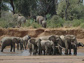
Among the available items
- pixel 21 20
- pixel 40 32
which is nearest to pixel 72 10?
pixel 21 20

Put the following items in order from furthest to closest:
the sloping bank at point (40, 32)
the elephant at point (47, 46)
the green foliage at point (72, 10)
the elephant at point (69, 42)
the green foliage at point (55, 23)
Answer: the green foliage at point (72, 10) → the green foliage at point (55, 23) → the sloping bank at point (40, 32) → the elephant at point (69, 42) → the elephant at point (47, 46)

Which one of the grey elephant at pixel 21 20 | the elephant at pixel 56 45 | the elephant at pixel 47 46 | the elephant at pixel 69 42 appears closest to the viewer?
the elephant at pixel 47 46

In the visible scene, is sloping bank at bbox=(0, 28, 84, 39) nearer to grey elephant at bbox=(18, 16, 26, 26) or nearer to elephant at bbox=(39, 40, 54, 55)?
grey elephant at bbox=(18, 16, 26, 26)

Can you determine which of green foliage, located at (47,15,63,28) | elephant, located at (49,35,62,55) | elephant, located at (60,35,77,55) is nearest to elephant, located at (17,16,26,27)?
green foliage, located at (47,15,63,28)

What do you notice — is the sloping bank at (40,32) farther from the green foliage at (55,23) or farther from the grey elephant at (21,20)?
the grey elephant at (21,20)

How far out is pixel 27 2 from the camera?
4581cm

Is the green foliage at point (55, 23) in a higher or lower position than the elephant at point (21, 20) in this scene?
lower

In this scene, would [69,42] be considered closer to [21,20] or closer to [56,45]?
[56,45]

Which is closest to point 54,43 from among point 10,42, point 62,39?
point 62,39

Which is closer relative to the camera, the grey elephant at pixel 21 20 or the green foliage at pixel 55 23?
the green foliage at pixel 55 23

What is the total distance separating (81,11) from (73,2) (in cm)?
237

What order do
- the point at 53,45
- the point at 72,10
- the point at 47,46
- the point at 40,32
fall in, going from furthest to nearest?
1. the point at 72,10
2. the point at 40,32
3. the point at 47,46
4. the point at 53,45

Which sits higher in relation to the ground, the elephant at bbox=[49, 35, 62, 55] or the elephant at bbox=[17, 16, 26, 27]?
the elephant at bbox=[17, 16, 26, 27]

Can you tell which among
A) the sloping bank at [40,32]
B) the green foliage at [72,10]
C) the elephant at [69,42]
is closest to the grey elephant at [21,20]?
the sloping bank at [40,32]
